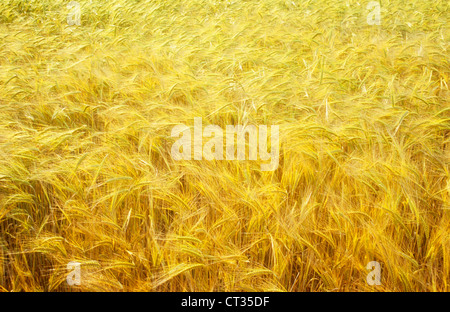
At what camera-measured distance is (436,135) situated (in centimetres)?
174

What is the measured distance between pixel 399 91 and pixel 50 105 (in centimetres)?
203

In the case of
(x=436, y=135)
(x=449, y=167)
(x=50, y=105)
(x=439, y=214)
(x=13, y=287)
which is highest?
(x=50, y=105)

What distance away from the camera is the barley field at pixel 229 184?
117 centimetres

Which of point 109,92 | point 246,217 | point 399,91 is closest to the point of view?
point 246,217

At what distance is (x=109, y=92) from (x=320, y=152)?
4.78 ft

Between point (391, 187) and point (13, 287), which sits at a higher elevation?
point (391, 187)

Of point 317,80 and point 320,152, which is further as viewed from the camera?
point 317,80

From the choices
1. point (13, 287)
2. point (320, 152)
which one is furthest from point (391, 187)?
point (13, 287)

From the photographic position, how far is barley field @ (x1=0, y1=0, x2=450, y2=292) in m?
1.17

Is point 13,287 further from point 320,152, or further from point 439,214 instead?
point 439,214

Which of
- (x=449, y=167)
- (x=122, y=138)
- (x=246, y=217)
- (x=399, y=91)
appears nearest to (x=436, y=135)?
(x=449, y=167)

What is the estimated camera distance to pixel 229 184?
140 centimetres

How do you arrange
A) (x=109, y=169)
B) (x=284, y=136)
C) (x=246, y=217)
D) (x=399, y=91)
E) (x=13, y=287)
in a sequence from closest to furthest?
(x=13, y=287), (x=246, y=217), (x=109, y=169), (x=284, y=136), (x=399, y=91)

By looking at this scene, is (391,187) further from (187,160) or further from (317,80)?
(317,80)
